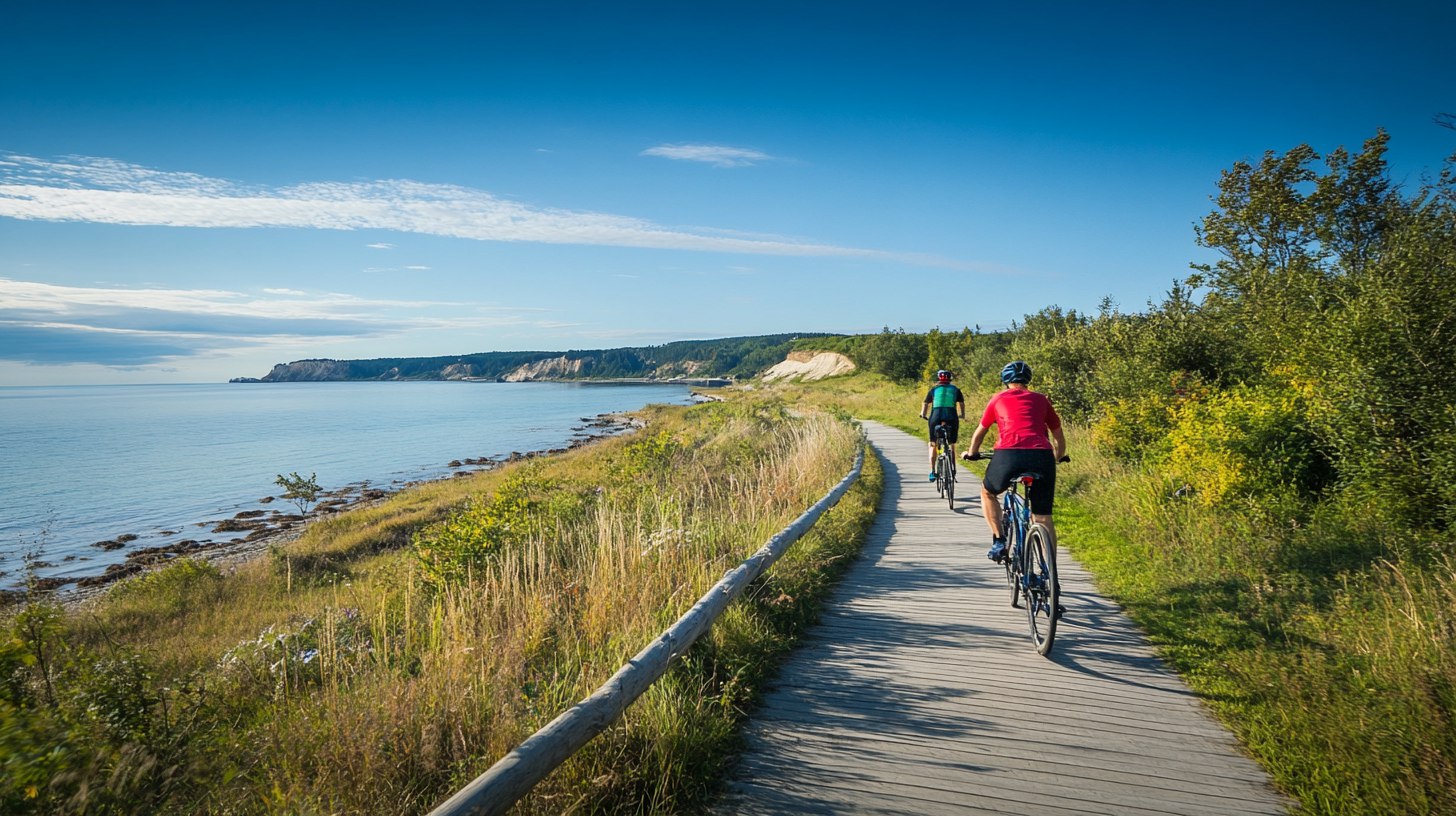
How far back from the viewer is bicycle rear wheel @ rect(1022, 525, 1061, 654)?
5008 mm

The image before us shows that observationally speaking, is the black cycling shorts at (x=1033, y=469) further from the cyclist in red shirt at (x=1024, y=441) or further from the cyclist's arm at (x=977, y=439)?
the cyclist's arm at (x=977, y=439)

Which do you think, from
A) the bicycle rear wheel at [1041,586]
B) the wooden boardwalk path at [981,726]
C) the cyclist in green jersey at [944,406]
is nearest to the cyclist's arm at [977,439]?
the bicycle rear wheel at [1041,586]

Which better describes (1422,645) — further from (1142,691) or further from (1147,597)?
(1147,597)

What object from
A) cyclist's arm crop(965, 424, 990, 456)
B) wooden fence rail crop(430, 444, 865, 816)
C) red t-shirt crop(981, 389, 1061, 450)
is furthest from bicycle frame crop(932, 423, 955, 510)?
wooden fence rail crop(430, 444, 865, 816)

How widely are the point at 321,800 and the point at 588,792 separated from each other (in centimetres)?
117

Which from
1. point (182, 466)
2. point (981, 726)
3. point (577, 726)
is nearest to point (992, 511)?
point (981, 726)

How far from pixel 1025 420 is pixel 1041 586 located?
145cm

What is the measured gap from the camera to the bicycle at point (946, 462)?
37.7 feet

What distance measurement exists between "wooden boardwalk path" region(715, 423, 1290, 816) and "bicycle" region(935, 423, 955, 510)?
4.92 m

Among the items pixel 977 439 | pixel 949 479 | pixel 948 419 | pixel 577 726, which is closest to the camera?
pixel 577 726

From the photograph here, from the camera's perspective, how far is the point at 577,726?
3.09 meters

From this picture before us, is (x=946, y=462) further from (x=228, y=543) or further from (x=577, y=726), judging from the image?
(x=228, y=543)

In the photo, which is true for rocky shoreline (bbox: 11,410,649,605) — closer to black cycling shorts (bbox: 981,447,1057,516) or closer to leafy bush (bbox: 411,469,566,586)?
leafy bush (bbox: 411,469,566,586)

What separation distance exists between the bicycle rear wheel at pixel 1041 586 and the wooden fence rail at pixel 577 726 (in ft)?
8.08
